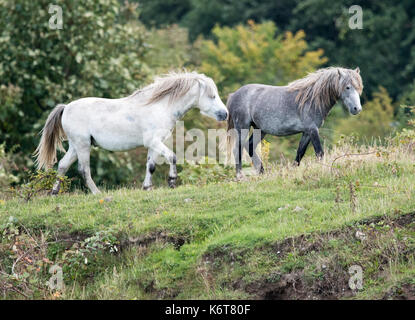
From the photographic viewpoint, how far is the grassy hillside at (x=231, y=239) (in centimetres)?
910

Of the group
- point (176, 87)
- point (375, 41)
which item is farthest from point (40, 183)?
point (375, 41)

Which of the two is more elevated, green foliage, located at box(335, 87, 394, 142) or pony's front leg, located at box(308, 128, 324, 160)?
pony's front leg, located at box(308, 128, 324, 160)

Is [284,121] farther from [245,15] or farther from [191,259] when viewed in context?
[245,15]

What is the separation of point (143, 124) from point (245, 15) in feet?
105

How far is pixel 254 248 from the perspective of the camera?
968 centimetres

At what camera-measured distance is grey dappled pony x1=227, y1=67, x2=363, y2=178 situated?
12438 mm

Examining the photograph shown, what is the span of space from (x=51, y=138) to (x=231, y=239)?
477 cm

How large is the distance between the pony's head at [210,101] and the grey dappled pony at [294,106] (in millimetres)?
713

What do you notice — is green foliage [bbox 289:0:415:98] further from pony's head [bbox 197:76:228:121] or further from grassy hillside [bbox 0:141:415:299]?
grassy hillside [bbox 0:141:415:299]

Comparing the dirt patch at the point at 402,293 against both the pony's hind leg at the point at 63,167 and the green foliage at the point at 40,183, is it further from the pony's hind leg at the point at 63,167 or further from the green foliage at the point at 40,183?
the pony's hind leg at the point at 63,167

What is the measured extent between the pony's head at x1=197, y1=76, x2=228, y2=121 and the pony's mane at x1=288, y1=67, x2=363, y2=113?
4.36 feet

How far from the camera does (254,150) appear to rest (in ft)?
44.4

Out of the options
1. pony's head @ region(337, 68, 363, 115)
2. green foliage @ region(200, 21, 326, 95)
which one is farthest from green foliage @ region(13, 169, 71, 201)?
green foliage @ region(200, 21, 326, 95)

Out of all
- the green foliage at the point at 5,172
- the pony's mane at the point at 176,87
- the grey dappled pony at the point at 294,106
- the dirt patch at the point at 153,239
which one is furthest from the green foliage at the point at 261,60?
the dirt patch at the point at 153,239
